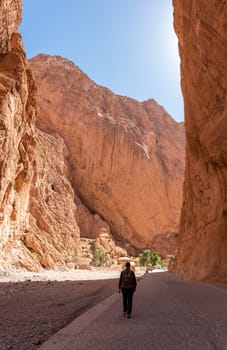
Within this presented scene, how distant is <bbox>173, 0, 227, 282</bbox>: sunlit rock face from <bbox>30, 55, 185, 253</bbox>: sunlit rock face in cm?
4776

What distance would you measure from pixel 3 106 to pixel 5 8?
6.74m

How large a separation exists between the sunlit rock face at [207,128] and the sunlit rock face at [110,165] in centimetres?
4776

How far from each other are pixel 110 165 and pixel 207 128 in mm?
52315

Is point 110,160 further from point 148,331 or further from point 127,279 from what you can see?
point 148,331

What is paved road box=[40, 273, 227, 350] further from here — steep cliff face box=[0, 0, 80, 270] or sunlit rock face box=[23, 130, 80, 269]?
sunlit rock face box=[23, 130, 80, 269]

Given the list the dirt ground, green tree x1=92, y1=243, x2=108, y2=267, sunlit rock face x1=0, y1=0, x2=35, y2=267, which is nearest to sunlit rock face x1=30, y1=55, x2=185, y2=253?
green tree x1=92, y1=243, x2=108, y2=267

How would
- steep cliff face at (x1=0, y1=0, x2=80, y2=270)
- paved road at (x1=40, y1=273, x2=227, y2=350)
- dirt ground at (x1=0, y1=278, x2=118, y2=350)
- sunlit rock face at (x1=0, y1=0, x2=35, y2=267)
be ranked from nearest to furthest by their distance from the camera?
paved road at (x1=40, y1=273, x2=227, y2=350) → dirt ground at (x1=0, y1=278, x2=118, y2=350) → sunlit rock face at (x1=0, y1=0, x2=35, y2=267) → steep cliff face at (x1=0, y1=0, x2=80, y2=270)

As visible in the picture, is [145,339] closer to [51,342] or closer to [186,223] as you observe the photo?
[51,342]

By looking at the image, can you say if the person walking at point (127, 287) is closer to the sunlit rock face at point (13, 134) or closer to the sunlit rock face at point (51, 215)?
the sunlit rock face at point (13, 134)

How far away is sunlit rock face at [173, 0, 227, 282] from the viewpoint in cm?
1470

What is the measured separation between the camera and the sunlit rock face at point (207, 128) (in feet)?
48.2

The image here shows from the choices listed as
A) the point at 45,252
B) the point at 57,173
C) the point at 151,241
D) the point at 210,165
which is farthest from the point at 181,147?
the point at 210,165

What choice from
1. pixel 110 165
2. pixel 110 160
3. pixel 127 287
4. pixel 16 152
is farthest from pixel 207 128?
pixel 110 160

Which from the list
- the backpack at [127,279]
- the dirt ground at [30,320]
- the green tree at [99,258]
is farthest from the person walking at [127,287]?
the green tree at [99,258]
